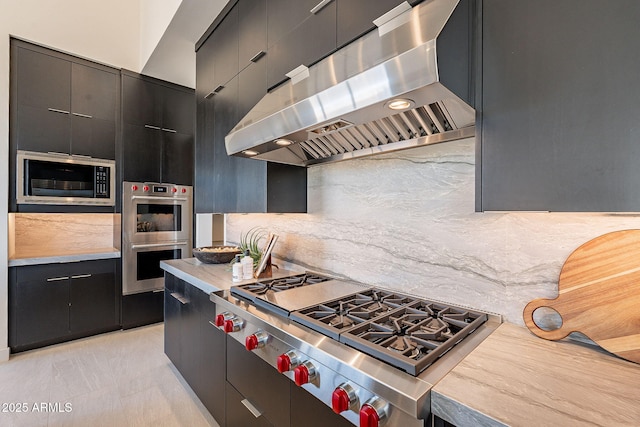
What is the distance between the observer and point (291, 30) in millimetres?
1558

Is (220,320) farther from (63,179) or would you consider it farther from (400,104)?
(63,179)

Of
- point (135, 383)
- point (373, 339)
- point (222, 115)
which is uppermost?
point (222, 115)

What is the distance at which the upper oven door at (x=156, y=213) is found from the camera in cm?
321

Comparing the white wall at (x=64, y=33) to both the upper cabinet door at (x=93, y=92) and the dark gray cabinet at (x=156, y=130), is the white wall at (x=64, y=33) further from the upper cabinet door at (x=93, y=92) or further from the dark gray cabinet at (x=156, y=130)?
the dark gray cabinet at (x=156, y=130)

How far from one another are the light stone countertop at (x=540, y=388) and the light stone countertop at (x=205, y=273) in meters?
1.25

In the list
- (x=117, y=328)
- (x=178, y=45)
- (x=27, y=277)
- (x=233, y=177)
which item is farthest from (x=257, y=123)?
(x=117, y=328)

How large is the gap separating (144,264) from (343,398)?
10.5ft

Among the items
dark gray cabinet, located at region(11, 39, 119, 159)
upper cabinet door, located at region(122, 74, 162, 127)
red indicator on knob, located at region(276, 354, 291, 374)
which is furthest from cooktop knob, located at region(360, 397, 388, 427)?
upper cabinet door, located at region(122, 74, 162, 127)

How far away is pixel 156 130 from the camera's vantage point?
3.44 m

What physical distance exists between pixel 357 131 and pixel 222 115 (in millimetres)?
1270

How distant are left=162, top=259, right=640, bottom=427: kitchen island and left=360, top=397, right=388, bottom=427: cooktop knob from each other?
13cm

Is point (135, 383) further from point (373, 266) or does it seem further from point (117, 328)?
point (373, 266)

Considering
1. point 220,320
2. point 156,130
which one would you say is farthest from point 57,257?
point 220,320

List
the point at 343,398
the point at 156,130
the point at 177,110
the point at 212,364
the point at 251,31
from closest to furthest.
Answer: the point at 343,398 < the point at 212,364 < the point at 251,31 < the point at 156,130 < the point at 177,110
